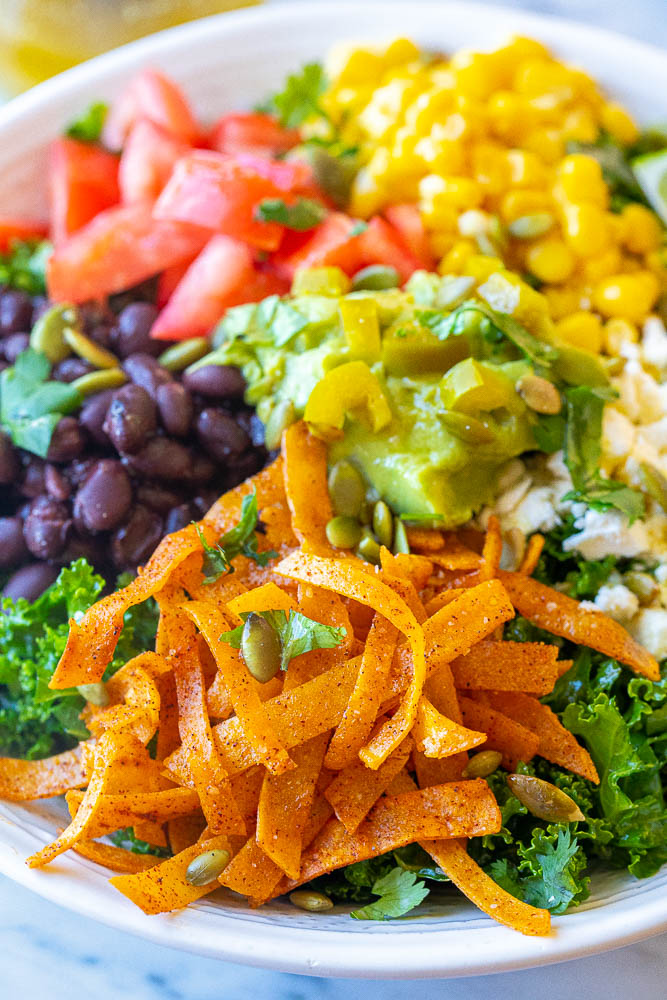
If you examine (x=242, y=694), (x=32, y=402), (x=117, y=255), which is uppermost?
(x=117, y=255)

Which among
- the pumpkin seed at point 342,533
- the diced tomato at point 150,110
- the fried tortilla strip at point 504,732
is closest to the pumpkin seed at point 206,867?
the fried tortilla strip at point 504,732

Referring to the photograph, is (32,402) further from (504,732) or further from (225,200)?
(504,732)

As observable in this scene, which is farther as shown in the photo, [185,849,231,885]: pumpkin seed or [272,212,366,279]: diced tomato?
[272,212,366,279]: diced tomato

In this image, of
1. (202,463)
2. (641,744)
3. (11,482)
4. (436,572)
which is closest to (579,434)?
(436,572)

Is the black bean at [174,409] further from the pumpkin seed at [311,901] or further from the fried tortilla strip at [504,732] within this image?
the pumpkin seed at [311,901]

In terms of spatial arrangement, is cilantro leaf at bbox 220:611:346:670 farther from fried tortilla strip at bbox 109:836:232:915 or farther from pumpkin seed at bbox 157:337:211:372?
pumpkin seed at bbox 157:337:211:372

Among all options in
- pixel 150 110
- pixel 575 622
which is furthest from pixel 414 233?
pixel 575 622

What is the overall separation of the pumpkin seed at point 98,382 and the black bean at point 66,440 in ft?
0.34

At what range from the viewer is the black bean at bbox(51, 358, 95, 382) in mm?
2402

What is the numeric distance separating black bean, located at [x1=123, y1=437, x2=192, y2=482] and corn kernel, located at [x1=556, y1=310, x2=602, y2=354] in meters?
1.11

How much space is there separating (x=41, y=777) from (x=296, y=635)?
65 centimetres

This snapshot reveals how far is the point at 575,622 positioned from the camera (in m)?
1.97

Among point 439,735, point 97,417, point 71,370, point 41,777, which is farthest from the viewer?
point 71,370

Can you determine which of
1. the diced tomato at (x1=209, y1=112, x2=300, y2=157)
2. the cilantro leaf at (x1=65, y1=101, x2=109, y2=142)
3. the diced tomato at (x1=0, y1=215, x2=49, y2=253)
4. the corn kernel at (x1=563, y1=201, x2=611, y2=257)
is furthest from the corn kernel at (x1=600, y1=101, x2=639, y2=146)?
the diced tomato at (x1=0, y1=215, x2=49, y2=253)
